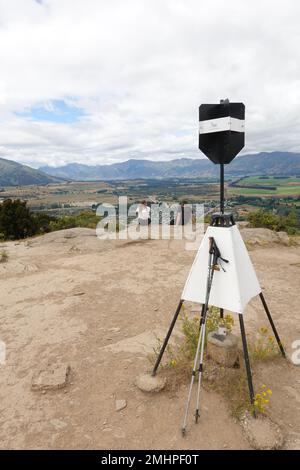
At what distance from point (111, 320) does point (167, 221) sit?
36.4 feet

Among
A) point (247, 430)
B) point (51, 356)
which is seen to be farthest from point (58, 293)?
point (247, 430)

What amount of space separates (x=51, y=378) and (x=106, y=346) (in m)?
1.19

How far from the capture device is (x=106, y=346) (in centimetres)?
533

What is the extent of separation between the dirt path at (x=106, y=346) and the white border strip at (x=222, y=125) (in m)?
3.54

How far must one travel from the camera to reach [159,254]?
11.2 m

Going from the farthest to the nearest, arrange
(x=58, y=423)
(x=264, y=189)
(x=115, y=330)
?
(x=264, y=189) → (x=115, y=330) → (x=58, y=423)

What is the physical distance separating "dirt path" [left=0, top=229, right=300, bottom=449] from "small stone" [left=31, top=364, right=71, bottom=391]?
0.32 feet

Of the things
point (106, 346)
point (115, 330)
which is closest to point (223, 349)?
point (106, 346)

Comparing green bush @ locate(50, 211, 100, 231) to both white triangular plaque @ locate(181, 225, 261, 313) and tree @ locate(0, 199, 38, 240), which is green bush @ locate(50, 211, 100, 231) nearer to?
tree @ locate(0, 199, 38, 240)

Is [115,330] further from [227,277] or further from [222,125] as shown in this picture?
[222,125]

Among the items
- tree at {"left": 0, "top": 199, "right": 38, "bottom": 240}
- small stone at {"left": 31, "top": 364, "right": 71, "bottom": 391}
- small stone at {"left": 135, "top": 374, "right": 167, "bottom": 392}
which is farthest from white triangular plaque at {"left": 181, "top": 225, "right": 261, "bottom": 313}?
tree at {"left": 0, "top": 199, "right": 38, "bottom": 240}

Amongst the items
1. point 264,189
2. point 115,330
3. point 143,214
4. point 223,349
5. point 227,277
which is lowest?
point 115,330

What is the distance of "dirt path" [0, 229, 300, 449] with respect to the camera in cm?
344

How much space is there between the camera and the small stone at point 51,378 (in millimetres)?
4211
